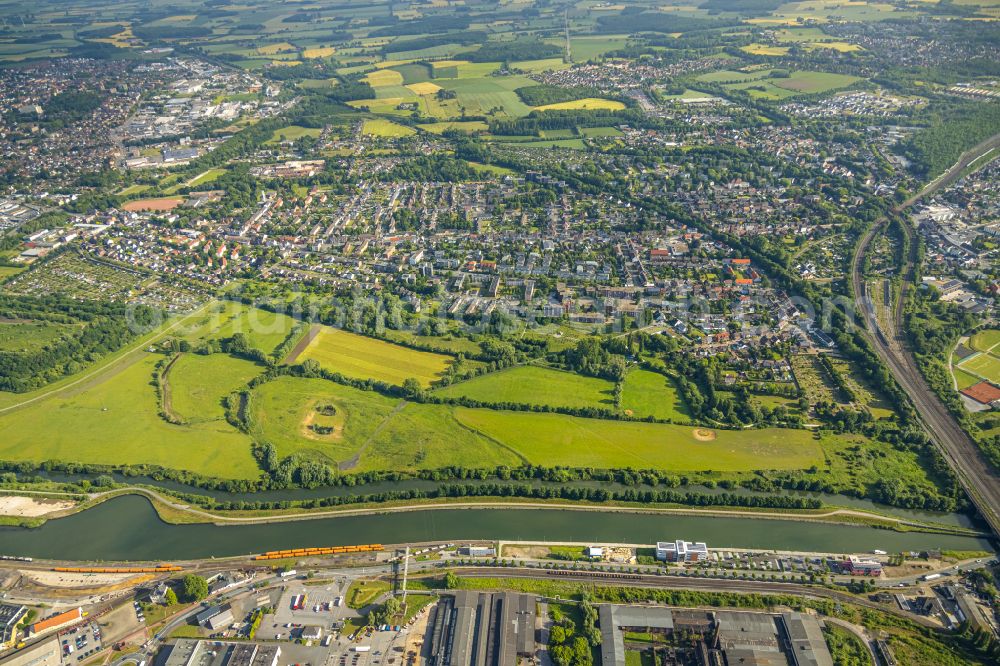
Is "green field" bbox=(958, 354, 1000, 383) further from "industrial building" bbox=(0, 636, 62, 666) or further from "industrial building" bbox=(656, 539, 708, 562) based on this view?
"industrial building" bbox=(0, 636, 62, 666)

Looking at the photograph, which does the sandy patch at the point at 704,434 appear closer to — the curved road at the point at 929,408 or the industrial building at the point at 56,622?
the curved road at the point at 929,408

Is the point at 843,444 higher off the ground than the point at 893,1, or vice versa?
the point at 893,1

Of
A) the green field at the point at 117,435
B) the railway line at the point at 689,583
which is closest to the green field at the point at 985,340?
the railway line at the point at 689,583

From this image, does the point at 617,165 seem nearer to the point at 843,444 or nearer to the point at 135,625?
the point at 843,444

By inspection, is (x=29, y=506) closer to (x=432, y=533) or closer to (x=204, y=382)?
(x=204, y=382)

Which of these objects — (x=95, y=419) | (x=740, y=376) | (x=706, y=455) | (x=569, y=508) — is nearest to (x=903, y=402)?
(x=740, y=376)

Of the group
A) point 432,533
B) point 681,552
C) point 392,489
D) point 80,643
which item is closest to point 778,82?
point 681,552
